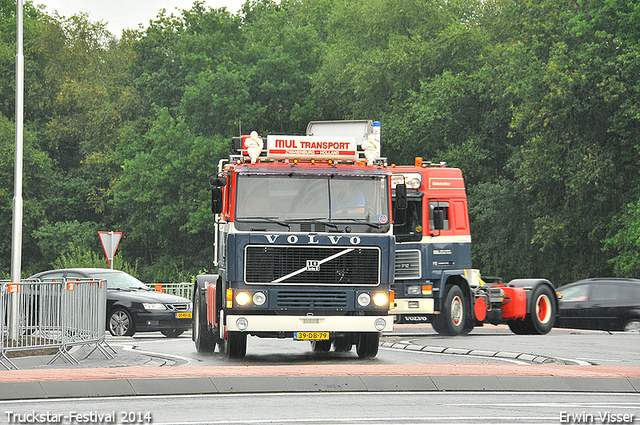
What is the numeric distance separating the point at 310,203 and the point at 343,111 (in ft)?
127

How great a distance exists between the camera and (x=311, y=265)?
15391 millimetres

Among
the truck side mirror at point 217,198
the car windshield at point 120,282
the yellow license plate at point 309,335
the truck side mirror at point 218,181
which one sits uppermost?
the truck side mirror at point 218,181

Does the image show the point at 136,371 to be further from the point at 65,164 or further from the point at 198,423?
the point at 65,164

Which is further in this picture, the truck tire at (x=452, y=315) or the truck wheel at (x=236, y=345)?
the truck tire at (x=452, y=315)

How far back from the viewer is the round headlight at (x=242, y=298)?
15312 millimetres

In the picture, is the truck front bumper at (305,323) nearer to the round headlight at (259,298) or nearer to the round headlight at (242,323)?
the round headlight at (242,323)

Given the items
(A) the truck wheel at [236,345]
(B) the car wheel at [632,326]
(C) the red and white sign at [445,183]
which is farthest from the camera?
(B) the car wheel at [632,326]

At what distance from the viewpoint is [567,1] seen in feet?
132

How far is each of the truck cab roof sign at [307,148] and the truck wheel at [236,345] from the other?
285 cm

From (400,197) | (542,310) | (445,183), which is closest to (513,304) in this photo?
(542,310)

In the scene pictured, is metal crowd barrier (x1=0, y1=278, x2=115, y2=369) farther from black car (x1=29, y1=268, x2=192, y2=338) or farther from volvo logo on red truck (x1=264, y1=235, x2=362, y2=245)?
black car (x1=29, y1=268, x2=192, y2=338)

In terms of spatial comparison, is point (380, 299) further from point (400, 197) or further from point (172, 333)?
point (172, 333)

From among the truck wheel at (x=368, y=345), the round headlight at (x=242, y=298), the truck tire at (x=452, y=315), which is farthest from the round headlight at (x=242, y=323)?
the truck tire at (x=452, y=315)

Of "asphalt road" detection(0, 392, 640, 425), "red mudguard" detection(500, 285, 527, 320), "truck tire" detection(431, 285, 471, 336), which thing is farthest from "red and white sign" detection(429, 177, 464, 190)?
"asphalt road" detection(0, 392, 640, 425)
